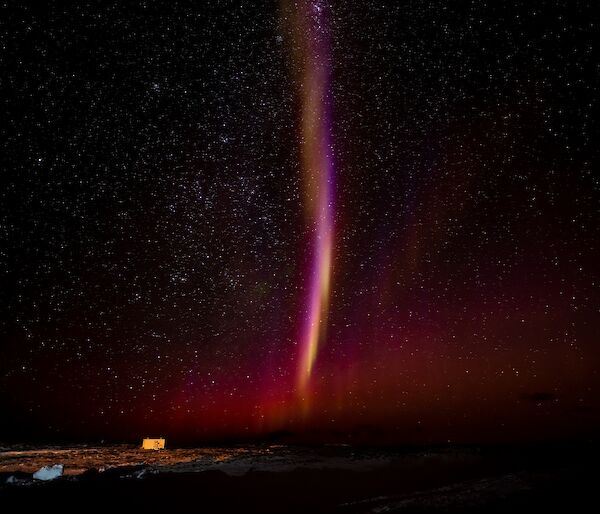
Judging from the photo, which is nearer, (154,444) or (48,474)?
(48,474)

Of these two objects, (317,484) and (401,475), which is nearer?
(317,484)

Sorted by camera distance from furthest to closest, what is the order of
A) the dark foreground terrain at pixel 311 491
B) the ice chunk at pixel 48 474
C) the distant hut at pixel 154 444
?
1. the distant hut at pixel 154 444
2. the ice chunk at pixel 48 474
3. the dark foreground terrain at pixel 311 491

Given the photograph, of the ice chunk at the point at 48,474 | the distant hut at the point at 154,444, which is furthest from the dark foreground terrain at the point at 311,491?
the distant hut at the point at 154,444

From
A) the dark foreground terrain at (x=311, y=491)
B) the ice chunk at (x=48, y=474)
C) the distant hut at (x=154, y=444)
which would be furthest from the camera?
the distant hut at (x=154, y=444)

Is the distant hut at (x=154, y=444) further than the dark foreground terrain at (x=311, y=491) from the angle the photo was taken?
Yes

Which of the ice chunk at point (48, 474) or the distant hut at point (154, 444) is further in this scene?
the distant hut at point (154, 444)

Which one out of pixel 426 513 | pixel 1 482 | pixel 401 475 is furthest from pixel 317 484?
pixel 1 482

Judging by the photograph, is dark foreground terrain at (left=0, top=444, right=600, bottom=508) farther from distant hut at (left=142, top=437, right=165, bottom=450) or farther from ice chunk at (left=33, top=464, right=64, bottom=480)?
distant hut at (left=142, top=437, right=165, bottom=450)

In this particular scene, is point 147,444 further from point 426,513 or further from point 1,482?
point 426,513

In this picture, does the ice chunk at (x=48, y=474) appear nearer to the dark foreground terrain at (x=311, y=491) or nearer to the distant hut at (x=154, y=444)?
the dark foreground terrain at (x=311, y=491)

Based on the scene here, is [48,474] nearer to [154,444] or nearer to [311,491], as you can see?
[311,491]

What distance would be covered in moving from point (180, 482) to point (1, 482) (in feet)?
22.9

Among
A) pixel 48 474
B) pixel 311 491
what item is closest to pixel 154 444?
pixel 48 474

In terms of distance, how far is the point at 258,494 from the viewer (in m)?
13.2
